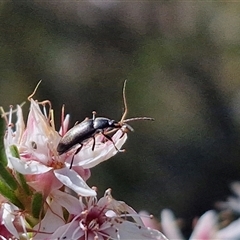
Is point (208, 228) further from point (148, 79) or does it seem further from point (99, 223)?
point (148, 79)

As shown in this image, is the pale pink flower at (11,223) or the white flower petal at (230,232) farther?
the white flower petal at (230,232)

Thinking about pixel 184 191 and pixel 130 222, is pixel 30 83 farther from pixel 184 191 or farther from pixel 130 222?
pixel 130 222

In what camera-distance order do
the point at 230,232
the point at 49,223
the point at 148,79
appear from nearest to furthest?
the point at 49,223, the point at 230,232, the point at 148,79

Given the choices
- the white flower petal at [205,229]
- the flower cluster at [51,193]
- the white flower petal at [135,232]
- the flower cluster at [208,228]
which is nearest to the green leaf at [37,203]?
the flower cluster at [51,193]

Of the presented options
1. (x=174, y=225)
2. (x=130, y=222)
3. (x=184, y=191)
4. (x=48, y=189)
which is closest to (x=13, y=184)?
(x=48, y=189)

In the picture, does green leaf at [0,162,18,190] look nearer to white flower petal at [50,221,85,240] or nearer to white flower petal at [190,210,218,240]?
white flower petal at [50,221,85,240]

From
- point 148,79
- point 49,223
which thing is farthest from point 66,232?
point 148,79

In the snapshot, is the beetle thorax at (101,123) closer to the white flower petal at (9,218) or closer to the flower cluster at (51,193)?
the flower cluster at (51,193)

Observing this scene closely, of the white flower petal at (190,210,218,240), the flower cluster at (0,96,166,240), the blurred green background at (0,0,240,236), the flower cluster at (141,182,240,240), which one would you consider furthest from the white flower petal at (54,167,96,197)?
the blurred green background at (0,0,240,236)
